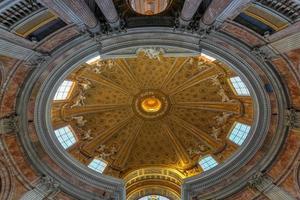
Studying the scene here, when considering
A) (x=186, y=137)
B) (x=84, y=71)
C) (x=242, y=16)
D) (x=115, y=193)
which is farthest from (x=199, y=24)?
(x=186, y=137)

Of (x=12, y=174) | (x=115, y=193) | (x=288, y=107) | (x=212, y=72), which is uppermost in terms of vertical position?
(x=212, y=72)

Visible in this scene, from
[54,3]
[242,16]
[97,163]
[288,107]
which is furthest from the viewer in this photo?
[97,163]

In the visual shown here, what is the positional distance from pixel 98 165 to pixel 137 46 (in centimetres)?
1155

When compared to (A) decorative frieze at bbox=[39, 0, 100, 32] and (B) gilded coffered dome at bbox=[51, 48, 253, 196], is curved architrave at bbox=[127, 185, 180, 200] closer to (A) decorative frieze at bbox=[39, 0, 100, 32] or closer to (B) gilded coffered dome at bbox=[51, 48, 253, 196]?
(B) gilded coffered dome at bbox=[51, 48, 253, 196]

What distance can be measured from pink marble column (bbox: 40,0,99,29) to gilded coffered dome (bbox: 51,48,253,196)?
994cm

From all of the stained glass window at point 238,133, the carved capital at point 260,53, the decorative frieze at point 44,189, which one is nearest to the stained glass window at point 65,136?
the decorative frieze at point 44,189

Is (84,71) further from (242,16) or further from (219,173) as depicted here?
(242,16)

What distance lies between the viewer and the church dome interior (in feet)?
53.3

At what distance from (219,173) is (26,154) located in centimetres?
1097

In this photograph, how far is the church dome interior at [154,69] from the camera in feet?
53.3

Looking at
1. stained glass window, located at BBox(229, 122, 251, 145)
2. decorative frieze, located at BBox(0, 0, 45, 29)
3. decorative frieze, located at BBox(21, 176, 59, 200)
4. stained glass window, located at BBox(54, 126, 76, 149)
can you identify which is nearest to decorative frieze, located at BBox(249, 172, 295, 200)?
stained glass window, located at BBox(229, 122, 251, 145)

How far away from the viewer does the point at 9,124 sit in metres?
19.1

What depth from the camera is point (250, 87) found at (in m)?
20.5

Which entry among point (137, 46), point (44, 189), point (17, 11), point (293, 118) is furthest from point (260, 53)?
point (44, 189)
